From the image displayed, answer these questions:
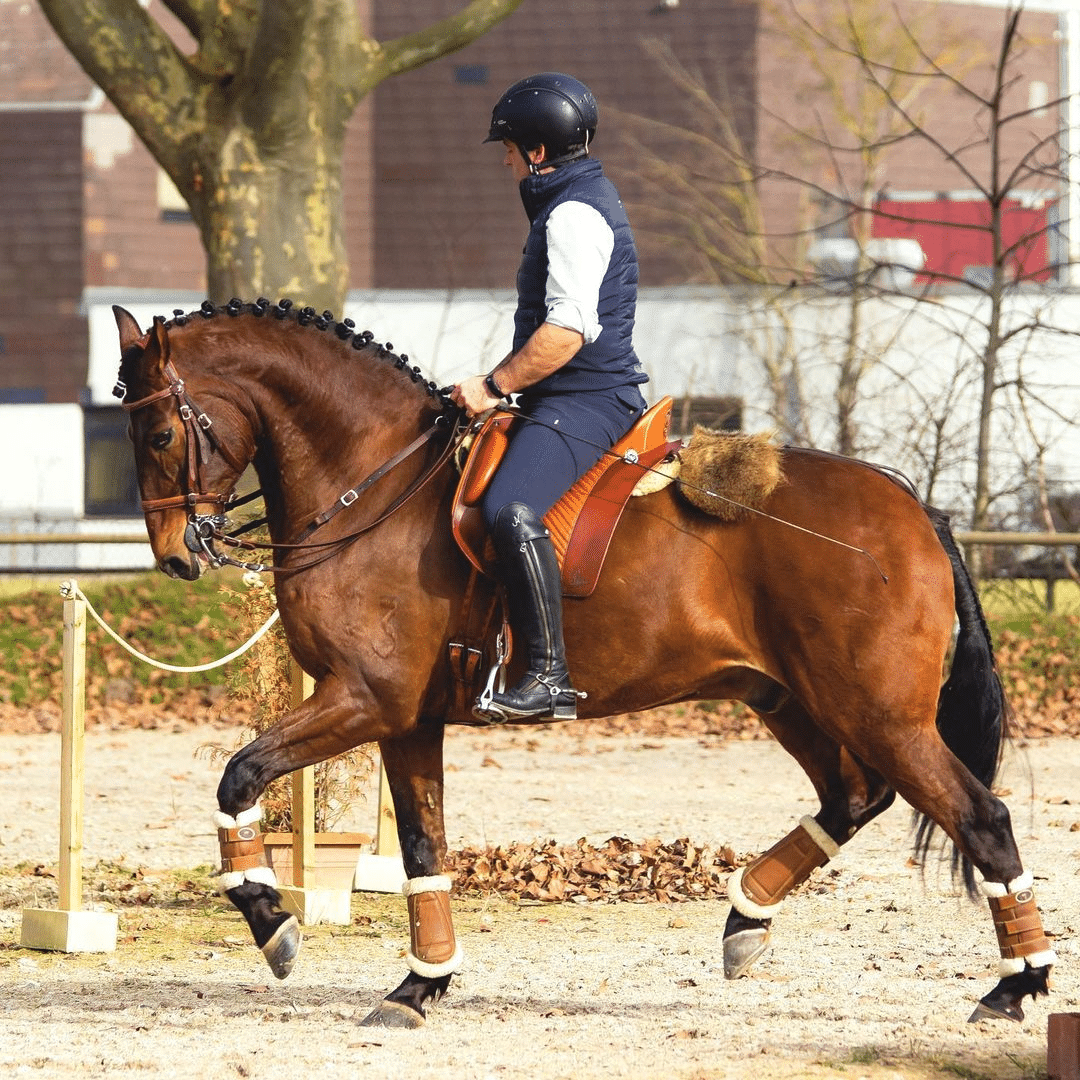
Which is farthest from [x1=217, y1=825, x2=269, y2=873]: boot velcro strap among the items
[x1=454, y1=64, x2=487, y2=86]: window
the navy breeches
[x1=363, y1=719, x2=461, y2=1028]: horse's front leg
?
[x1=454, y1=64, x2=487, y2=86]: window

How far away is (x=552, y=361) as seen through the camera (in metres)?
5.69

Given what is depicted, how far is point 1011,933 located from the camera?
18.2 ft

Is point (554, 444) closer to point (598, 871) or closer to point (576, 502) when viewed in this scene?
point (576, 502)

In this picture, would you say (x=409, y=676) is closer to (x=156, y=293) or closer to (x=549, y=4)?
(x=156, y=293)

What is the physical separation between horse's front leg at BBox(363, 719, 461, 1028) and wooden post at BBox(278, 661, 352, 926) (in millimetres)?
1523

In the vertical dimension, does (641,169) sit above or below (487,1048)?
above

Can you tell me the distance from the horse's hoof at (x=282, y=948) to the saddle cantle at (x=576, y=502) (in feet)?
4.24

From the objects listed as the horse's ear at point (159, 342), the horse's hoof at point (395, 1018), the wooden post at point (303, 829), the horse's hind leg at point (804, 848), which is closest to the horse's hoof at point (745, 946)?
the horse's hind leg at point (804, 848)

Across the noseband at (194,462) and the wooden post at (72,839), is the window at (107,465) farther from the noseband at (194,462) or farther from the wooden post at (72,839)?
the noseband at (194,462)

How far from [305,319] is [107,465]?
2381cm

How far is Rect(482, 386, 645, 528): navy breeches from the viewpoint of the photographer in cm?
562

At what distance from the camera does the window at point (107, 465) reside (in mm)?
28375

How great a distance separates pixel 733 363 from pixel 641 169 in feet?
31.6

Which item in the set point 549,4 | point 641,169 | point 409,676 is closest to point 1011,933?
point 409,676
